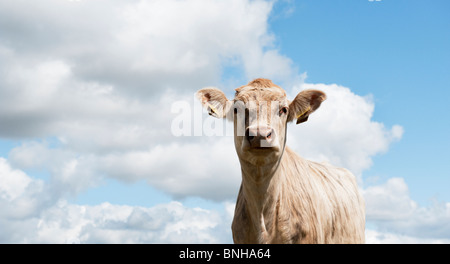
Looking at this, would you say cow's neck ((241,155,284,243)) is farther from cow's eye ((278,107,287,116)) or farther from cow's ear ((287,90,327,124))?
cow's ear ((287,90,327,124))

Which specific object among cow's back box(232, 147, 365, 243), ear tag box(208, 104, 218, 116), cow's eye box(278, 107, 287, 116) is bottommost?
cow's back box(232, 147, 365, 243)

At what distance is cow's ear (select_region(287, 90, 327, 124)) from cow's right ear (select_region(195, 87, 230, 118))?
1169 mm

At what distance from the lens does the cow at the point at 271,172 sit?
6.92 m

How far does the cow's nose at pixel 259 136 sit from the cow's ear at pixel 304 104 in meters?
1.41

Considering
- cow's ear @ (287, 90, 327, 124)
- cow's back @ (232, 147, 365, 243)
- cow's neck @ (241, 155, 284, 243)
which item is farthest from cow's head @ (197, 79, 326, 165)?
cow's back @ (232, 147, 365, 243)

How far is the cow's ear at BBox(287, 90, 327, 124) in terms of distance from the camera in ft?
25.8

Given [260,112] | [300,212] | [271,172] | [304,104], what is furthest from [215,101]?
[300,212]

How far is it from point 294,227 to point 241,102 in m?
2.25

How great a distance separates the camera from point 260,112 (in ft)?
23.2

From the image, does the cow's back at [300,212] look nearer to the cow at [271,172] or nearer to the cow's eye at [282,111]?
the cow at [271,172]

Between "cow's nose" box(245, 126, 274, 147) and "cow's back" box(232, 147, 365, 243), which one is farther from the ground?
"cow's nose" box(245, 126, 274, 147)

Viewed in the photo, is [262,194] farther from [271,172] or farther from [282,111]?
[282,111]
